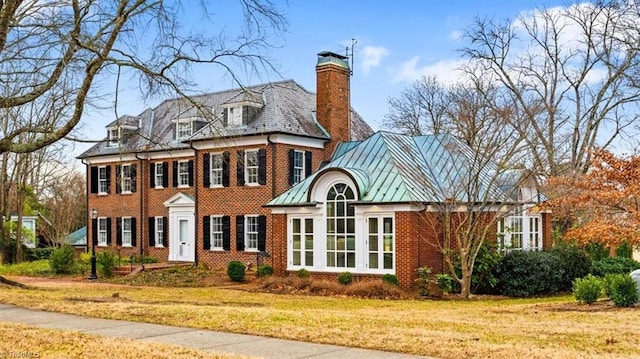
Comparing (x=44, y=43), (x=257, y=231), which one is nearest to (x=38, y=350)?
(x=44, y=43)

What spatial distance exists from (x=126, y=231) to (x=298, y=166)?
37.4 feet

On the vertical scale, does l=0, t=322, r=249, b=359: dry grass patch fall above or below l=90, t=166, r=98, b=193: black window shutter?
below

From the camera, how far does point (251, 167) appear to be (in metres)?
29.9

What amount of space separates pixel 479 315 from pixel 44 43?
10.9m

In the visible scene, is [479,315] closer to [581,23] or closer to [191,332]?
[191,332]

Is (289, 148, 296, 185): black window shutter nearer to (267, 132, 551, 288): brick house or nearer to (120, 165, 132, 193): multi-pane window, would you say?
(267, 132, 551, 288): brick house

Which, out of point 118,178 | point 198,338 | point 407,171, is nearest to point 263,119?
point 407,171

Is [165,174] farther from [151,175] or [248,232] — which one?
[248,232]

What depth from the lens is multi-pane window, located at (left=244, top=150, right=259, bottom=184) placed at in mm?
29781

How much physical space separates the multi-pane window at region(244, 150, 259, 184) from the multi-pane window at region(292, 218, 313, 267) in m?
4.94

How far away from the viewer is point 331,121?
30.1m

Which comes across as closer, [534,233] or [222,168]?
[534,233]

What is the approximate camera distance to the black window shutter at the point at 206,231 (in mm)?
31598

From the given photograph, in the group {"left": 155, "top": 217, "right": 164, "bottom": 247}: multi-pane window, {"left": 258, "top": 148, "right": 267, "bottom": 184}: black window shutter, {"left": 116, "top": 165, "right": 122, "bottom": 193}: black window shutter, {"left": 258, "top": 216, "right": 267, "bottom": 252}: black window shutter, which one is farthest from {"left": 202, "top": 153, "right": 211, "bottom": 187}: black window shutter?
{"left": 116, "top": 165, "right": 122, "bottom": 193}: black window shutter
